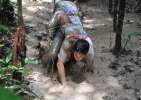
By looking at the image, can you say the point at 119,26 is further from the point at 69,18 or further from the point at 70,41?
the point at 70,41

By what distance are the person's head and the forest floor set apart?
430 millimetres

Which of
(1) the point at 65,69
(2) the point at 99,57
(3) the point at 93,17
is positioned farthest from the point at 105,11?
(1) the point at 65,69

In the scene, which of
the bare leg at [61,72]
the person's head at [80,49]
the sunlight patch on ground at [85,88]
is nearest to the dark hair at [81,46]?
the person's head at [80,49]

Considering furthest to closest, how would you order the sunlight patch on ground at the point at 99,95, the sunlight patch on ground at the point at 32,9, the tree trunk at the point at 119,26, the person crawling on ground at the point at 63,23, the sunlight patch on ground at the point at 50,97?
the sunlight patch on ground at the point at 32,9 < the tree trunk at the point at 119,26 < the person crawling on ground at the point at 63,23 < the sunlight patch on ground at the point at 99,95 < the sunlight patch on ground at the point at 50,97

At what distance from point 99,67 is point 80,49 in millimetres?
871

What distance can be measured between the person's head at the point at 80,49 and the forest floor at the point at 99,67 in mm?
430

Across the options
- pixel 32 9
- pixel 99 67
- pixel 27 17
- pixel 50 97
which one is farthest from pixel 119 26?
pixel 32 9

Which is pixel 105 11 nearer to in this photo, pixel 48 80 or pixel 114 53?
pixel 114 53

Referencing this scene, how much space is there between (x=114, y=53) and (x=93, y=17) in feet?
6.61

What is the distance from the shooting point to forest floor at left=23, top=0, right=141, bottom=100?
14.1 ft

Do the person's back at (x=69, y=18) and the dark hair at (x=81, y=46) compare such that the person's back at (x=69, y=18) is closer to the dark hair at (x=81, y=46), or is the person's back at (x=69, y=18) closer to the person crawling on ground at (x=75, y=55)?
the person crawling on ground at (x=75, y=55)

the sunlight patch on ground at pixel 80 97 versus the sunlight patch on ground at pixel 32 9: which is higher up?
the sunlight patch on ground at pixel 32 9

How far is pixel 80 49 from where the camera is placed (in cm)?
431

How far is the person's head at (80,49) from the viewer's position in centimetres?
431
